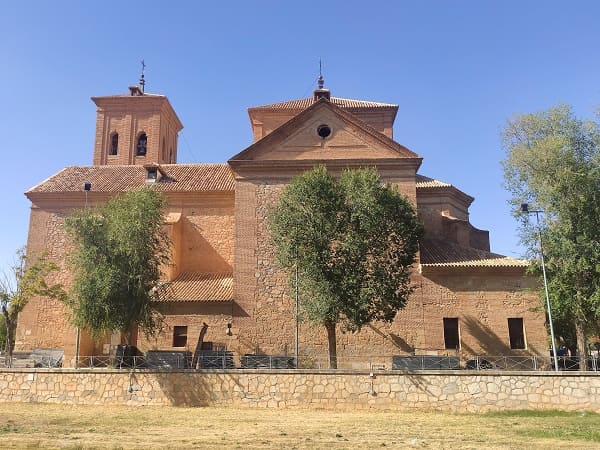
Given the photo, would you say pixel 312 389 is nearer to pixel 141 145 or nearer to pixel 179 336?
pixel 179 336

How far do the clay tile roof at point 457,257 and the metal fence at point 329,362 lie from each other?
428 cm

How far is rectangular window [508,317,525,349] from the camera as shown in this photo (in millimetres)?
24766

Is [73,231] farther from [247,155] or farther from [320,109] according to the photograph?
[320,109]

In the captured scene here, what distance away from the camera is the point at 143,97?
4241cm

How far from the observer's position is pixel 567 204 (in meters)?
21.3

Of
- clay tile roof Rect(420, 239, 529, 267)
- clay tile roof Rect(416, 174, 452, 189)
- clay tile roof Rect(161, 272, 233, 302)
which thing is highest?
clay tile roof Rect(416, 174, 452, 189)

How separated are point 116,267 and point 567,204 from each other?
58.6 ft

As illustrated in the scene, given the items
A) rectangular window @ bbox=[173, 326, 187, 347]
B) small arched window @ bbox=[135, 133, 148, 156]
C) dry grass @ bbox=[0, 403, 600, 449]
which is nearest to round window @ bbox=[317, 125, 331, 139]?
rectangular window @ bbox=[173, 326, 187, 347]

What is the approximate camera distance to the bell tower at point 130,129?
41.4 m

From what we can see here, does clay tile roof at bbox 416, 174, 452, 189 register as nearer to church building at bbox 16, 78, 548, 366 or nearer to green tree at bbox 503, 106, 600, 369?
church building at bbox 16, 78, 548, 366

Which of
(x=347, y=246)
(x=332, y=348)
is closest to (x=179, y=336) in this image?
(x=332, y=348)

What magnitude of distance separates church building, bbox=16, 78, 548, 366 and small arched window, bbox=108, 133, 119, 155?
9.39 metres

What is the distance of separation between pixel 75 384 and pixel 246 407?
6.52 metres

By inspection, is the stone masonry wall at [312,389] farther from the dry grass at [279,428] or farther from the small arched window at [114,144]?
the small arched window at [114,144]
